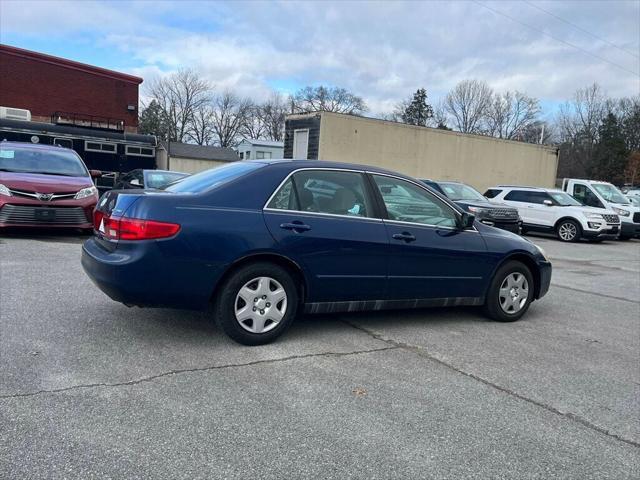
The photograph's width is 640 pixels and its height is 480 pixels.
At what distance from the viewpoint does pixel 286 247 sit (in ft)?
14.5

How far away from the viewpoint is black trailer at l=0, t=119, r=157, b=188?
18.1 meters

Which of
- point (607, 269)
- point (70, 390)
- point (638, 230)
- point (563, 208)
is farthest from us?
point (638, 230)

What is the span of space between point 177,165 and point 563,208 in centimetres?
2893

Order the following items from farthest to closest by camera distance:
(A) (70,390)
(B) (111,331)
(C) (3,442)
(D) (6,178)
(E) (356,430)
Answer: (D) (6,178), (B) (111,331), (A) (70,390), (E) (356,430), (C) (3,442)

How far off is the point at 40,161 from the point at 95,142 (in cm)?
964

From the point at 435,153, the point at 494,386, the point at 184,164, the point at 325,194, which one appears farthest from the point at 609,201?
the point at 184,164

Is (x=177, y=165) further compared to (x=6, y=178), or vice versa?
(x=177, y=165)

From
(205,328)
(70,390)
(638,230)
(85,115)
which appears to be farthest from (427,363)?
(85,115)

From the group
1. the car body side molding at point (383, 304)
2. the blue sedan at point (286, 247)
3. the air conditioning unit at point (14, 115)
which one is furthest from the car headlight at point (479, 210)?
the air conditioning unit at point (14, 115)

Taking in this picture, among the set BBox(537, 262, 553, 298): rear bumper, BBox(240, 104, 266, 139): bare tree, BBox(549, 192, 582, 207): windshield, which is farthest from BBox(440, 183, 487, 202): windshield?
BBox(240, 104, 266, 139): bare tree

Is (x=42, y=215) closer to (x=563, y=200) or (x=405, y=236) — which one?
(x=405, y=236)

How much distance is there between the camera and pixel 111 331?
4590 mm

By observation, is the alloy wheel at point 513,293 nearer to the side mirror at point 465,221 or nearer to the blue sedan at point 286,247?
the blue sedan at point 286,247

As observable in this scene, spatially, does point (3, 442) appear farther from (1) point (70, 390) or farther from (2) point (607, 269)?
(2) point (607, 269)
